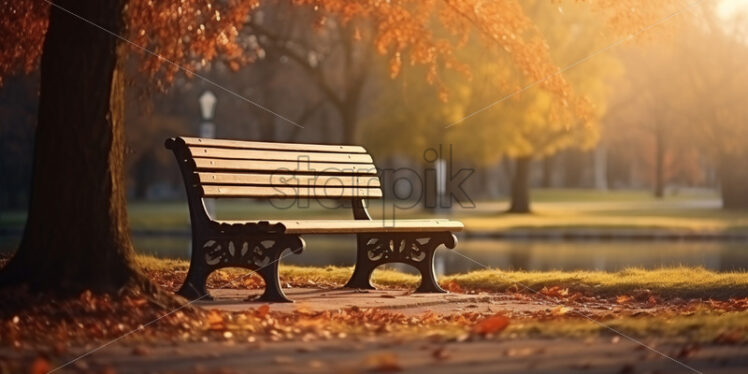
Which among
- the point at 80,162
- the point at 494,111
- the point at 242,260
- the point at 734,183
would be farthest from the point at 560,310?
the point at 734,183

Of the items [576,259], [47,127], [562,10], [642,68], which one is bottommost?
[576,259]

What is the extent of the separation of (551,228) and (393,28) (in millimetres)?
19565

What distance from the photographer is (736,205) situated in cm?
4819

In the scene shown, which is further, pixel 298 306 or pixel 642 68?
pixel 642 68

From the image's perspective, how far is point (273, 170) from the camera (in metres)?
12.1

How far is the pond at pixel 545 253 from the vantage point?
20594mm

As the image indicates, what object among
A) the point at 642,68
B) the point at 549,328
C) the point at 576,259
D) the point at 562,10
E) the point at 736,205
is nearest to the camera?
the point at 549,328

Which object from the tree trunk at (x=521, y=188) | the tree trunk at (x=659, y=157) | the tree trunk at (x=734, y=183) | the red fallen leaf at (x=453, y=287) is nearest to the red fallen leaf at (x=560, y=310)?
the red fallen leaf at (x=453, y=287)

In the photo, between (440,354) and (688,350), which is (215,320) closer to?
(440,354)

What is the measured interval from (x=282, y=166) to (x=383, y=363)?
18.0 ft

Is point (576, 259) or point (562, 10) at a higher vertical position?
point (562, 10)

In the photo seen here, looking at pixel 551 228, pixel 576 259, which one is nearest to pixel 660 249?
pixel 576 259

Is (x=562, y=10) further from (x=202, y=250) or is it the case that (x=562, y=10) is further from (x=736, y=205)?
(x=736, y=205)

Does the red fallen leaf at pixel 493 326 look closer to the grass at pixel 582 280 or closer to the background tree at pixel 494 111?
the grass at pixel 582 280
